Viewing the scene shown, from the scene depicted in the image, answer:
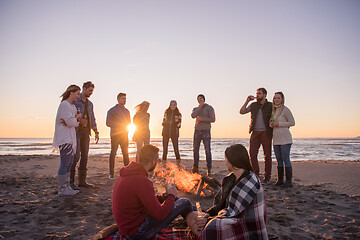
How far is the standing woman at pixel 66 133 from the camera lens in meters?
4.57

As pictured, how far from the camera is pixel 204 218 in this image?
8.75 feet

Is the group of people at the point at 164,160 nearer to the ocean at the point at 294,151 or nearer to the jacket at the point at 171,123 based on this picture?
the jacket at the point at 171,123

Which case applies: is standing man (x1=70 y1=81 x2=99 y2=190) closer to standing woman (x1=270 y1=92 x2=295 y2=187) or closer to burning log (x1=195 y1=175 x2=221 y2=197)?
burning log (x1=195 y1=175 x2=221 y2=197)

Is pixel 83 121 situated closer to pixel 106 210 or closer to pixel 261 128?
pixel 106 210

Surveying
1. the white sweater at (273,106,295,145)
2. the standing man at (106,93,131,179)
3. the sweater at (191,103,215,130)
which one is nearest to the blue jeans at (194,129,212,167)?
the sweater at (191,103,215,130)

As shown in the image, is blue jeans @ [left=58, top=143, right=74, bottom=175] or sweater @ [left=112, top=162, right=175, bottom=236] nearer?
sweater @ [left=112, top=162, right=175, bottom=236]

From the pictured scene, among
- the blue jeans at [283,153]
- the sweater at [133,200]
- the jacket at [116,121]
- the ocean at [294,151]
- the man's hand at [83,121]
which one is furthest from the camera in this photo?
the ocean at [294,151]

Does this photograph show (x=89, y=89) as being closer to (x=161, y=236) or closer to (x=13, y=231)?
(x=13, y=231)

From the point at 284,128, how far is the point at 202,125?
2.63m

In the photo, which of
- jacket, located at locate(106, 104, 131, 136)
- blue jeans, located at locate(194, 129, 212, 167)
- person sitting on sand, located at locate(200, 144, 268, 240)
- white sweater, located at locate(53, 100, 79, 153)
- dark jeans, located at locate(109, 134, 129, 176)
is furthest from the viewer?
blue jeans, located at locate(194, 129, 212, 167)

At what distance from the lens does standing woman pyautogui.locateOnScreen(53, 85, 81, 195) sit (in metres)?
4.57

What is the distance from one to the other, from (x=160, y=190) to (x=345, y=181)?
542cm

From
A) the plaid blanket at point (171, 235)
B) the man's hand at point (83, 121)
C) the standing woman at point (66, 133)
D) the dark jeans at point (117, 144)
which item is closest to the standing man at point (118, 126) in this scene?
the dark jeans at point (117, 144)

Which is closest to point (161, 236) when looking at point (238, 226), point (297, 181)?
point (238, 226)
